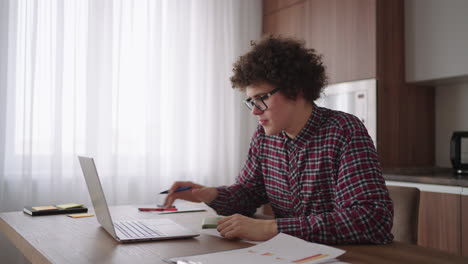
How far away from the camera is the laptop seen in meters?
1.16

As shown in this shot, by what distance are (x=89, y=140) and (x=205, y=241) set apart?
2131 millimetres

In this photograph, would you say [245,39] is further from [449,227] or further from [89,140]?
[449,227]

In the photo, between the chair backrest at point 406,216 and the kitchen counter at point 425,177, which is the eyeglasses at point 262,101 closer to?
the chair backrest at point 406,216

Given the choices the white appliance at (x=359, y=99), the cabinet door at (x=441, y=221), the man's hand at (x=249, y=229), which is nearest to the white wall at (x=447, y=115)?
the white appliance at (x=359, y=99)

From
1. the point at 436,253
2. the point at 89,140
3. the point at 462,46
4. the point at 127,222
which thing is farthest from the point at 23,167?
the point at 462,46

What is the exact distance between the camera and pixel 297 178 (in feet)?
4.83

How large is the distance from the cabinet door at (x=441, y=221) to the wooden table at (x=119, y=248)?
1310 mm

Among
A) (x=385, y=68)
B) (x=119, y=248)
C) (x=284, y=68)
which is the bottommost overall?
(x=119, y=248)

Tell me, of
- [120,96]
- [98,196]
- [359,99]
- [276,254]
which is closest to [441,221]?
[359,99]

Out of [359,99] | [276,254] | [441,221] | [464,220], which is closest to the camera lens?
[276,254]

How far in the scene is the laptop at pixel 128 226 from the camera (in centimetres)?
116

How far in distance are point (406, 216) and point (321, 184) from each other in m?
0.30

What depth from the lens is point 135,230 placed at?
126 cm

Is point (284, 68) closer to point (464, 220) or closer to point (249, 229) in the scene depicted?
point (249, 229)
